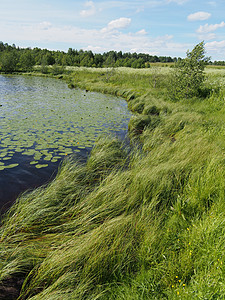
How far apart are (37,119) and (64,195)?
253 inches

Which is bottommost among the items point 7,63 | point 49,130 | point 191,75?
point 49,130

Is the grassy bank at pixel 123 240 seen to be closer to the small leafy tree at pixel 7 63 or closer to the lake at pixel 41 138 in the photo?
the lake at pixel 41 138

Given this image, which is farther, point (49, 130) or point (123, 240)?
point (49, 130)

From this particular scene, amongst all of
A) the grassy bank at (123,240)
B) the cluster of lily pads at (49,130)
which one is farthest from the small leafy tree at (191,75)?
the grassy bank at (123,240)

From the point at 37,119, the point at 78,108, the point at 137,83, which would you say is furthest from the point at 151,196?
the point at 137,83

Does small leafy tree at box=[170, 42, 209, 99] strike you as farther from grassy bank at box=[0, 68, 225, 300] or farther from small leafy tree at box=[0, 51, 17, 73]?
small leafy tree at box=[0, 51, 17, 73]

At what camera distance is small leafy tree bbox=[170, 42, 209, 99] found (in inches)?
419

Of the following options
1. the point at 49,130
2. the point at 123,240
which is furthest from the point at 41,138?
the point at 123,240

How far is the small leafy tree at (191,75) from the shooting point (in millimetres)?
10648

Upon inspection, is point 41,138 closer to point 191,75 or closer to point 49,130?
point 49,130

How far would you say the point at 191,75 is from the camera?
11102mm

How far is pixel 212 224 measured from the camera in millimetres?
2217

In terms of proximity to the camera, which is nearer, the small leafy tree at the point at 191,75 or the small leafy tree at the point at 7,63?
the small leafy tree at the point at 191,75

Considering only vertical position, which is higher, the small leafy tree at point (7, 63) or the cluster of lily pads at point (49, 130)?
the small leafy tree at point (7, 63)
